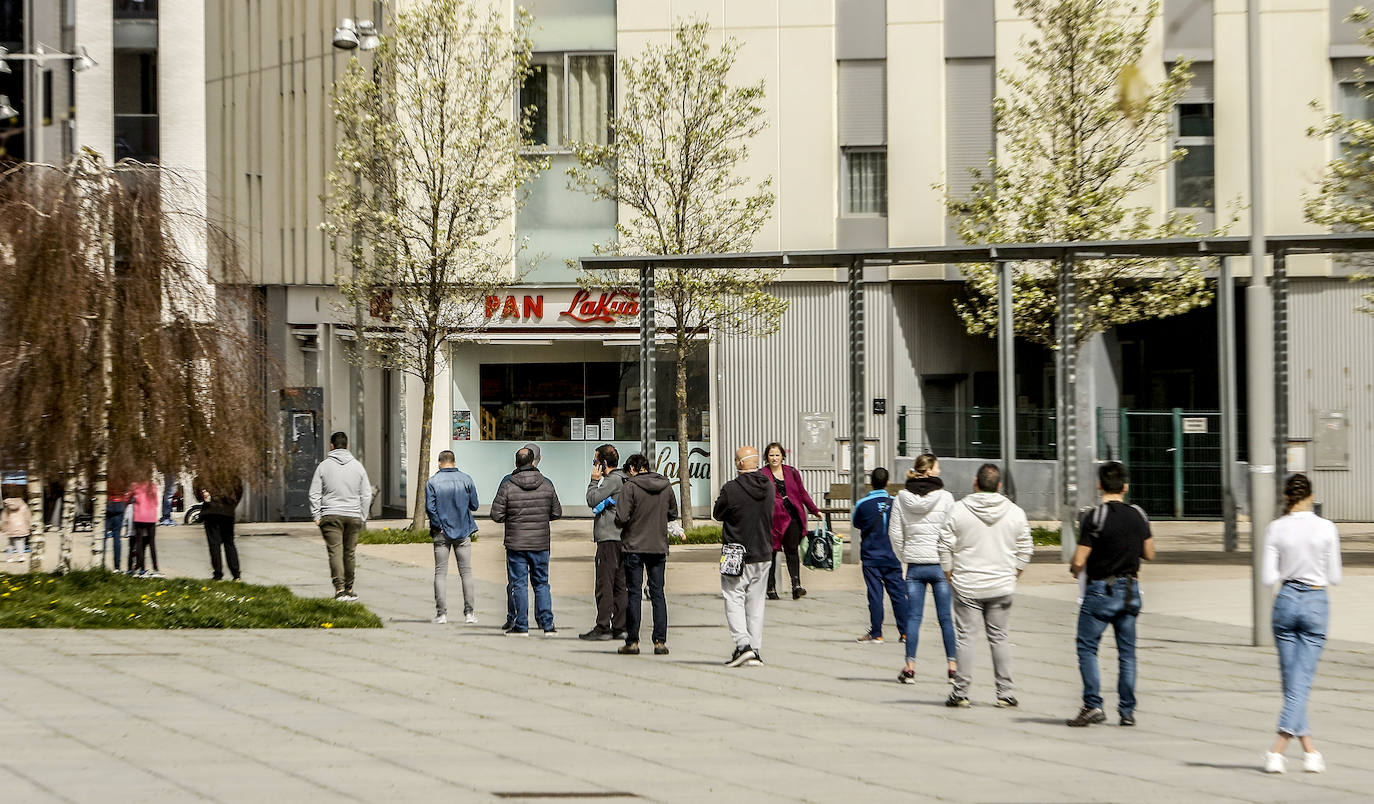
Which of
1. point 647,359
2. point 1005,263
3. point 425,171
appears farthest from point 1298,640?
point 425,171

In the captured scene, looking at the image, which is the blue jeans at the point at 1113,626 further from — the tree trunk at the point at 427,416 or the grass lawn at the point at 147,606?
the tree trunk at the point at 427,416

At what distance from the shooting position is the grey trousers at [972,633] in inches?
408

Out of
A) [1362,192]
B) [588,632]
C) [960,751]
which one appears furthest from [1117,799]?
[1362,192]

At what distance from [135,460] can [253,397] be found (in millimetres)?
1480

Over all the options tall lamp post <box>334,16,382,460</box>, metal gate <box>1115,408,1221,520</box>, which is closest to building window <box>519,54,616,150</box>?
tall lamp post <box>334,16,382,460</box>

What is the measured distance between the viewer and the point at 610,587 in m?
14.1

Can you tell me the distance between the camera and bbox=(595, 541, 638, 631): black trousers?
13992mm

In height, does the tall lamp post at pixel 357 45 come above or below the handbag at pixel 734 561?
above

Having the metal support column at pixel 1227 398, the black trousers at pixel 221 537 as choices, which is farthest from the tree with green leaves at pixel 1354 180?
the black trousers at pixel 221 537

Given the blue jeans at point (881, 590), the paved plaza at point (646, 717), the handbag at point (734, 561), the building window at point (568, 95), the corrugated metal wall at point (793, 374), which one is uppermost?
the building window at point (568, 95)

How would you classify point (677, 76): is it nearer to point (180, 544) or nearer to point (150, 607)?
point (180, 544)

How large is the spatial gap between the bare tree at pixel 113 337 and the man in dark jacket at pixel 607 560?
4.49 meters

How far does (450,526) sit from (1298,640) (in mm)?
9172

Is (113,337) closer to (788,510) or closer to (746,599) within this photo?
(788,510)
